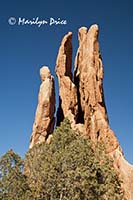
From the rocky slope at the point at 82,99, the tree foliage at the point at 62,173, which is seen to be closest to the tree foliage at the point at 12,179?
the tree foliage at the point at 62,173

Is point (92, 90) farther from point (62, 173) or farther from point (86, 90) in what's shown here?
point (62, 173)

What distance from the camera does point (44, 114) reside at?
50.6 metres

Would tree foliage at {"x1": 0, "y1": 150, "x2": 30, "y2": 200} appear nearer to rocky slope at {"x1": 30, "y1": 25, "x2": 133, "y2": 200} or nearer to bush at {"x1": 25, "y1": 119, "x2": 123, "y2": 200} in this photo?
bush at {"x1": 25, "y1": 119, "x2": 123, "y2": 200}

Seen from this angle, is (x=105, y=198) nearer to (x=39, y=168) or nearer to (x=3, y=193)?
(x=39, y=168)

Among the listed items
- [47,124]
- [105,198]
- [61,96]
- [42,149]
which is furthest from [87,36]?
[105,198]

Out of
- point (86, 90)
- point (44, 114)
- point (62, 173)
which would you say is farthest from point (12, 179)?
point (86, 90)

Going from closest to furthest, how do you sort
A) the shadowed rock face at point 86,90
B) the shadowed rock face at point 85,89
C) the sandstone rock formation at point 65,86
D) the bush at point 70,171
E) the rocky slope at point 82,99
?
the bush at point 70,171
the rocky slope at point 82,99
the shadowed rock face at point 86,90
the shadowed rock face at point 85,89
the sandstone rock formation at point 65,86

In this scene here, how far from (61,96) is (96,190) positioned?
84.7 ft

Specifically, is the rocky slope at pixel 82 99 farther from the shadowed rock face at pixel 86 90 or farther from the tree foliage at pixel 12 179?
the tree foliage at pixel 12 179

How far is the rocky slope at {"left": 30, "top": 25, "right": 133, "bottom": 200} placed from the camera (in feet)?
163

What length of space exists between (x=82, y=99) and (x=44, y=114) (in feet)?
22.1

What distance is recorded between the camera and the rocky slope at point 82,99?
49656mm

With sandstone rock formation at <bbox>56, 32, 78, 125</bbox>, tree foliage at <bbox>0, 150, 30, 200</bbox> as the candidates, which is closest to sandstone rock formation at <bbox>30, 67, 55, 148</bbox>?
sandstone rock formation at <bbox>56, 32, 78, 125</bbox>

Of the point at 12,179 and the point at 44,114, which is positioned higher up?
the point at 44,114
